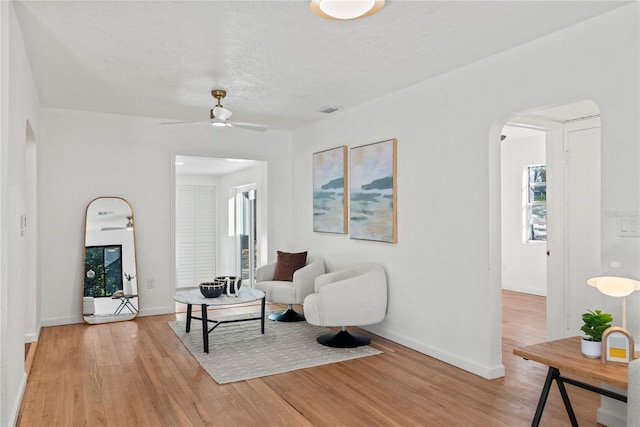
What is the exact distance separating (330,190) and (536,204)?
382 cm

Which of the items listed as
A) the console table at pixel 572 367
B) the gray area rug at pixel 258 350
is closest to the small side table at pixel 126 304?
the gray area rug at pixel 258 350

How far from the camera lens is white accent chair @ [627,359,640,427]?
191 cm

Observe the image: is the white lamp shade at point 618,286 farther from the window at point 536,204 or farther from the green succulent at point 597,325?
the window at point 536,204

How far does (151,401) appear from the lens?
3.12 metres

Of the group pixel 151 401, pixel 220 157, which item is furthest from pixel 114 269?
pixel 151 401

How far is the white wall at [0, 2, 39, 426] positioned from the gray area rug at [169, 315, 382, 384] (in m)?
1.33

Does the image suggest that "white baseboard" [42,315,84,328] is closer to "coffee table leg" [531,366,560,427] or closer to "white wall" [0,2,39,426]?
"white wall" [0,2,39,426]

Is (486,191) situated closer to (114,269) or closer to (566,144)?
(566,144)

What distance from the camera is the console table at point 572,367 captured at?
2.17 metres

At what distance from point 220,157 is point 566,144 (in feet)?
13.7

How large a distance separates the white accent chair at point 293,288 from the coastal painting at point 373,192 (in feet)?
2.14

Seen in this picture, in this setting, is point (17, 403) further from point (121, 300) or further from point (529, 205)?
point (529, 205)

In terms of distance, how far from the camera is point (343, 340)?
443 centimetres

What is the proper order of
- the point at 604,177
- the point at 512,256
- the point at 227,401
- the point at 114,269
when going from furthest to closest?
the point at 512,256 → the point at 114,269 → the point at 227,401 → the point at 604,177
